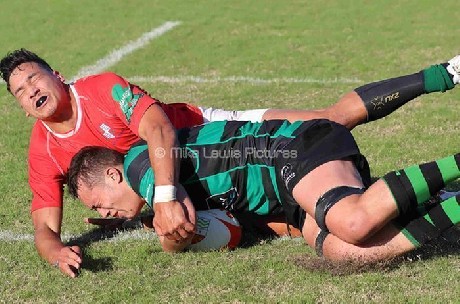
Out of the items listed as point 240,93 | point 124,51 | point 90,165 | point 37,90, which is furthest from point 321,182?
point 124,51

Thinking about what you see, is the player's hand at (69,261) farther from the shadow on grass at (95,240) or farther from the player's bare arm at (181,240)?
the player's bare arm at (181,240)

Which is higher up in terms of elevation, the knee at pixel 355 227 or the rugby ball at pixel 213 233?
the knee at pixel 355 227

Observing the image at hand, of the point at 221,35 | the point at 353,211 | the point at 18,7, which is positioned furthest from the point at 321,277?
the point at 18,7

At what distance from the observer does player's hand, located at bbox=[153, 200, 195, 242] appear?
4.84 meters

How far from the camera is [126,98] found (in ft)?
18.5

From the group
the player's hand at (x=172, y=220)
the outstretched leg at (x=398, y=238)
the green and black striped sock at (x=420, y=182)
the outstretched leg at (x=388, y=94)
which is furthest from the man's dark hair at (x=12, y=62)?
the green and black striped sock at (x=420, y=182)

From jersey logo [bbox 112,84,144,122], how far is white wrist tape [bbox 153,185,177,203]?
82cm

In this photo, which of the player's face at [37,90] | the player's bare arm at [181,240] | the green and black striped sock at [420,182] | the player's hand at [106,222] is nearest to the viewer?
the green and black striped sock at [420,182]

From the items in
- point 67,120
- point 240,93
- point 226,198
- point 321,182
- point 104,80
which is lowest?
point 240,93

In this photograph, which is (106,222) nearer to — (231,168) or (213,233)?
(213,233)

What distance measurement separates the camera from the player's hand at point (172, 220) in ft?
15.9

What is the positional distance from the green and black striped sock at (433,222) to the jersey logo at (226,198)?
42.3 inches

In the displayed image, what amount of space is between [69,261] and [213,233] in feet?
2.88

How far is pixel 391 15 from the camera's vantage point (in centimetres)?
1438
